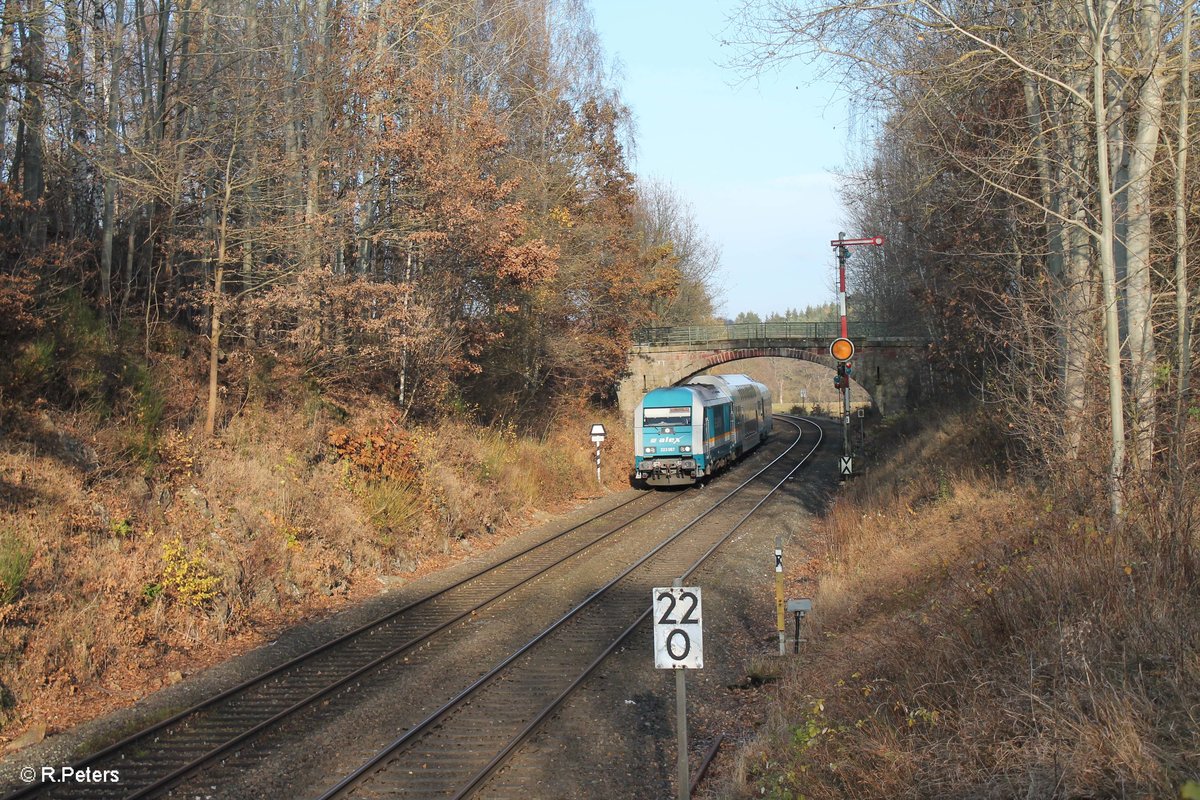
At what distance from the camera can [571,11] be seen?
96.7ft

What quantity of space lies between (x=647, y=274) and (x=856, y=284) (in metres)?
21.1

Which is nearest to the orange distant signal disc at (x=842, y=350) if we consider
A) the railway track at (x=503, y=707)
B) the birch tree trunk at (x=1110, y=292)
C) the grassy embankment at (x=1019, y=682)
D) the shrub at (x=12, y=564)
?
the railway track at (x=503, y=707)

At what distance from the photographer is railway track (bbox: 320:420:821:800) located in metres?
7.15

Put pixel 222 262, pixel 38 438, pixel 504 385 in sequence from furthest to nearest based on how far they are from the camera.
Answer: pixel 504 385, pixel 222 262, pixel 38 438

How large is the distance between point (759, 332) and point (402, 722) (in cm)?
3988

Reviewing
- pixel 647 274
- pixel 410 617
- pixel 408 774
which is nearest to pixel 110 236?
pixel 410 617

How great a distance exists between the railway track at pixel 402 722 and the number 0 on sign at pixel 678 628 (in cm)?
197

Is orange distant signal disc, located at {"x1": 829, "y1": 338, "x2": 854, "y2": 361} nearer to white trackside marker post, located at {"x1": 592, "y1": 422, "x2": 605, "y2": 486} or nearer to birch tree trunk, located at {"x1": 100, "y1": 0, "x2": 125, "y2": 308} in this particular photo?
white trackside marker post, located at {"x1": 592, "y1": 422, "x2": 605, "y2": 486}

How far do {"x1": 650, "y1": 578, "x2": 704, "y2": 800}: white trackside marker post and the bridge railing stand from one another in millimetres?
39262

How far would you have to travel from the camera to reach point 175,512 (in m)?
12.4

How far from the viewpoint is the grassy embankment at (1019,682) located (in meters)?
4.88

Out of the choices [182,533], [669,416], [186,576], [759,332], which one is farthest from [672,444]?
[759,332]

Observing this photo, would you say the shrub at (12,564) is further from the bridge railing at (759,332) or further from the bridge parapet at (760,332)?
the bridge parapet at (760,332)

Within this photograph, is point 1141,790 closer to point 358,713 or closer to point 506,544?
point 358,713
